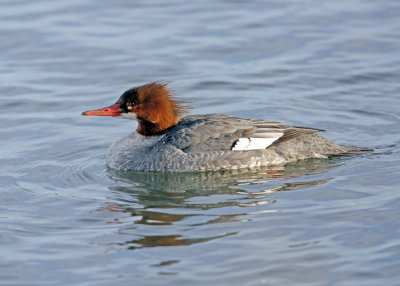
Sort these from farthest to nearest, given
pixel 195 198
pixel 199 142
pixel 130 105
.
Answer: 1. pixel 130 105
2. pixel 199 142
3. pixel 195 198

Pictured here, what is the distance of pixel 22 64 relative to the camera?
49.0ft

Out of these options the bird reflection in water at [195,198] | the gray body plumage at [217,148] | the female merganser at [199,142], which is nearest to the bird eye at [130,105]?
the female merganser at [199,142]

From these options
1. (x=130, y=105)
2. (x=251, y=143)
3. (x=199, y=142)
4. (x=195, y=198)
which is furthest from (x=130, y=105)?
(x=195, y=198)

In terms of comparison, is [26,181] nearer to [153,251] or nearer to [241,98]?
[153,251]

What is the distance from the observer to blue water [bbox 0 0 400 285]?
775 cm

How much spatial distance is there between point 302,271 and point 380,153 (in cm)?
385

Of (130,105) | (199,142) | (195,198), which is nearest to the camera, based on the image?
(195,198)

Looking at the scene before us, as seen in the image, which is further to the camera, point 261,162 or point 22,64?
point 22,64

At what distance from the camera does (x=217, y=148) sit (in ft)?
35.0

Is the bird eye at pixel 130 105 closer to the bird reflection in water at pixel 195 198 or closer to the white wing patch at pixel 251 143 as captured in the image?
the bird reflection in water at pixel 195 198

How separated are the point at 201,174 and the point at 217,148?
42 centimetres

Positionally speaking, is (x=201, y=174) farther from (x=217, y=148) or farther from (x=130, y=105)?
(x=130, y=105)

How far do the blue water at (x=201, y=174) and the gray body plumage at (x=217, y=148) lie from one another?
0.17 metres

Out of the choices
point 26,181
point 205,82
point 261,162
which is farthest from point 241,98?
point 26,181
